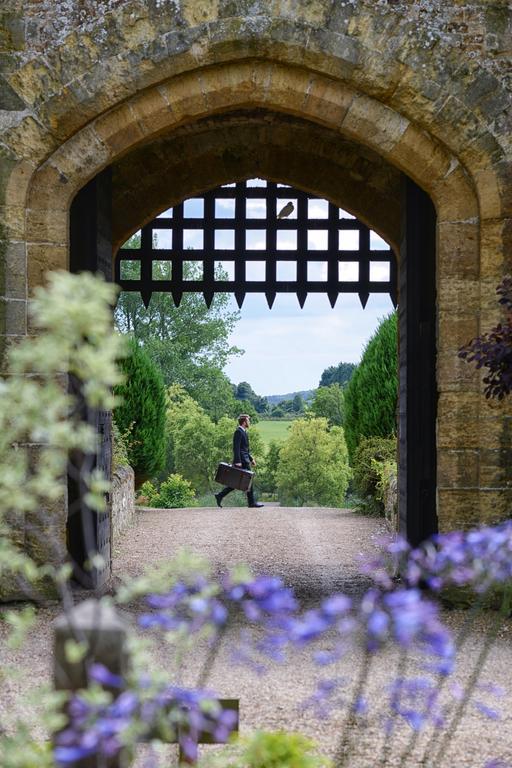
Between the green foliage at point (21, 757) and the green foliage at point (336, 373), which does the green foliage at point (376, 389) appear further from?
the green foliage at point (336, 373)

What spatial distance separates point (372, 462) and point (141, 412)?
3.58 m

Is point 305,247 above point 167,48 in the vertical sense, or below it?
below

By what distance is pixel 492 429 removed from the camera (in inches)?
210

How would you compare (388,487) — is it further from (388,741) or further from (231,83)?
(388,741)

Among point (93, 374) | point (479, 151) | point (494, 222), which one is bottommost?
point (93, 374)

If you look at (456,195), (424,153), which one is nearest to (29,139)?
(424,153)

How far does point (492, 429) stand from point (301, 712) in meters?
2.30

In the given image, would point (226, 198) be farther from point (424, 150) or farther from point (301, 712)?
point (301, 712)

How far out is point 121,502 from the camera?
9648 millimetres

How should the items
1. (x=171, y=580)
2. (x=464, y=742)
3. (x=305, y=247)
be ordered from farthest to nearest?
(x=305, y=247) → (x=464, y=742) → (x=171, y=580)

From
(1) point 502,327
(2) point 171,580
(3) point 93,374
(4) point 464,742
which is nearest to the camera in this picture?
(3) point 93,374

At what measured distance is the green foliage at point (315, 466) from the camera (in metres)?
22.6

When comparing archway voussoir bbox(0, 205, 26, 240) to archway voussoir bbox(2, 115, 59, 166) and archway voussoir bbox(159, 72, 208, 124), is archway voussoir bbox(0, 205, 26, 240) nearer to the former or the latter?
archway voussoir bbox(2, 115, 59, 166)

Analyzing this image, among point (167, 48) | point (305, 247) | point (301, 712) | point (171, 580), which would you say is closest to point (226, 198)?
point (305, 247)
